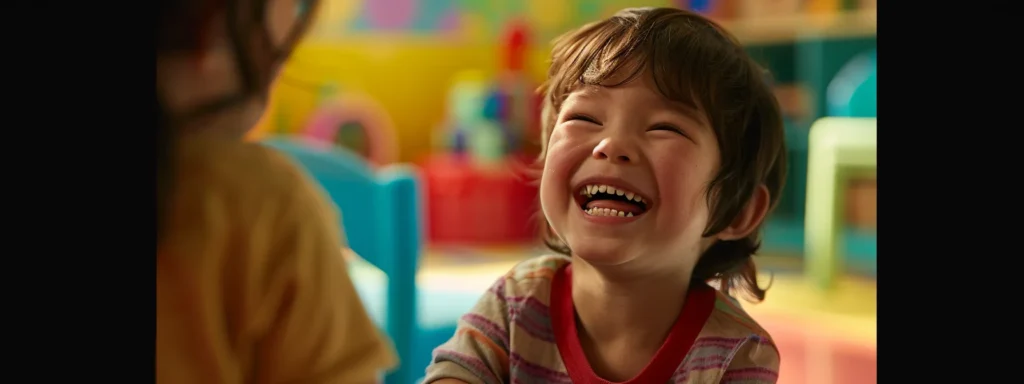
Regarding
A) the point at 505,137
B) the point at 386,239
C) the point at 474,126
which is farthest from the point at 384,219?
the point at 474,126

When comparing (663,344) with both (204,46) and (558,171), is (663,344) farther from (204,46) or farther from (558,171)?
(204,46)

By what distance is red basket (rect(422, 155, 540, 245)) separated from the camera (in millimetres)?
1324

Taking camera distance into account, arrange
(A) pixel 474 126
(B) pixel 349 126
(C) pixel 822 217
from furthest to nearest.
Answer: (A) pixel 474 126
(B) pixel 349 126
(C) pixel 822 217

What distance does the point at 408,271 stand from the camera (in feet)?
2.30

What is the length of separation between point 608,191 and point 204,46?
25 cm

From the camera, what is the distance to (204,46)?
49 cm

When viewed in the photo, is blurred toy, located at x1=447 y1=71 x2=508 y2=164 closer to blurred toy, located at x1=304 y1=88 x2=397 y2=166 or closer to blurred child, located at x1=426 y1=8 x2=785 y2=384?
blurred toy, located at x1=304 y1=88 x2=397 y2=166

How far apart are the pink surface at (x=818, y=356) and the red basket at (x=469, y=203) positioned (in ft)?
1.64

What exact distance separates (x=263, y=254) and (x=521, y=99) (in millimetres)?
1083

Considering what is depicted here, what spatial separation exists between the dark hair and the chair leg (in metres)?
0.41

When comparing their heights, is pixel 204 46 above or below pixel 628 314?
above

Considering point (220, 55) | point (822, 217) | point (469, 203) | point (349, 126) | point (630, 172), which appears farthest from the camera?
point (469, 203)

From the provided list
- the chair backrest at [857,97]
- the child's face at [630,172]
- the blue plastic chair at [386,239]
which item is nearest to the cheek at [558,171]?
the child's face at [630,172]

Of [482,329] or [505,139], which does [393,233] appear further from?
[505,139]
